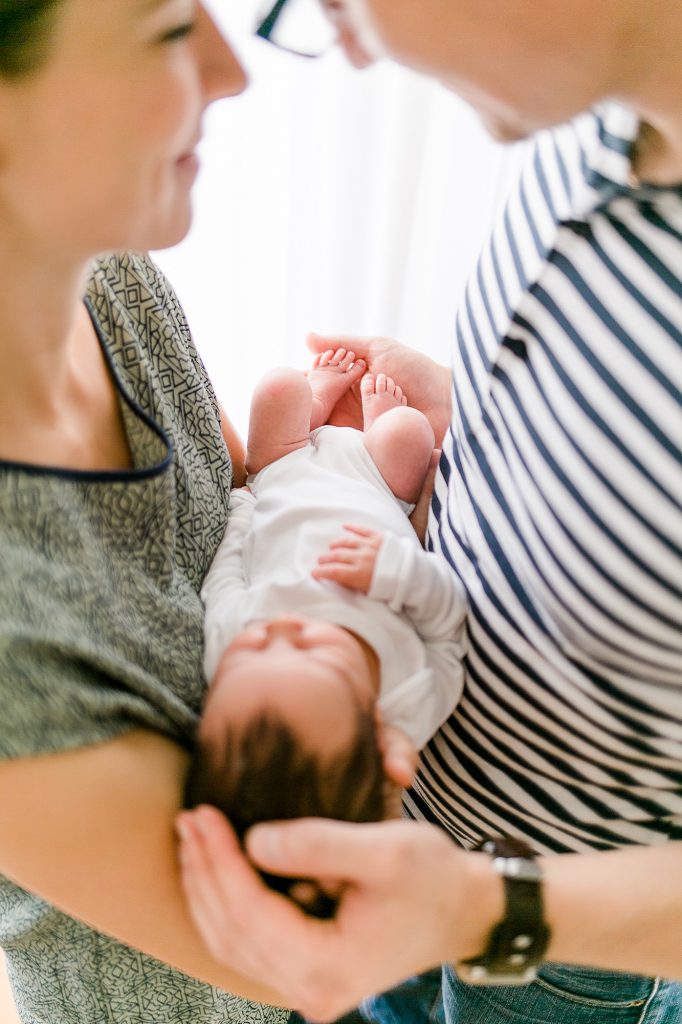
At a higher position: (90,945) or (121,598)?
(121,598)

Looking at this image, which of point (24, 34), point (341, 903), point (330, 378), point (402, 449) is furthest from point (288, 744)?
point (330, 378)

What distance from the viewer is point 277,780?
711 mm

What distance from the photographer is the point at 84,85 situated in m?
0.57

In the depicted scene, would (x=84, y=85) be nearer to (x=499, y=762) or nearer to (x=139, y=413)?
(x=139, y=413)

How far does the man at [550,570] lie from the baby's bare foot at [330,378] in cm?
45

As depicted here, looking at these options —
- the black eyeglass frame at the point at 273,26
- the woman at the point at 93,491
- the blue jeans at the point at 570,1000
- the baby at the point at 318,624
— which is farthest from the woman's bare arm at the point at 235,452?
the blue jeans at the point at 570,1000

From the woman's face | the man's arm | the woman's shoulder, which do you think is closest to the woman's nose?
the woman's face

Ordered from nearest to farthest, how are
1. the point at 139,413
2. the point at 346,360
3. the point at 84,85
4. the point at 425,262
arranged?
the point at 84,85
the point at 139,413
the point at 346,360
the point at 425,262

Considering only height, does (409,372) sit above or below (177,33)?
below

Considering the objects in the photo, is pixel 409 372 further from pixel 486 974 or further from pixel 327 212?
pixel 486 974

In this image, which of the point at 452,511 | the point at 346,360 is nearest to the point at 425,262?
the point at 346,360

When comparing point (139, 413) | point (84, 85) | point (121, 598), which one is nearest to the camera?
point (84, 85)

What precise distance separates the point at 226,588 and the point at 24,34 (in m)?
0.56

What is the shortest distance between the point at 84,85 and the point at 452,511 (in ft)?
1.79
